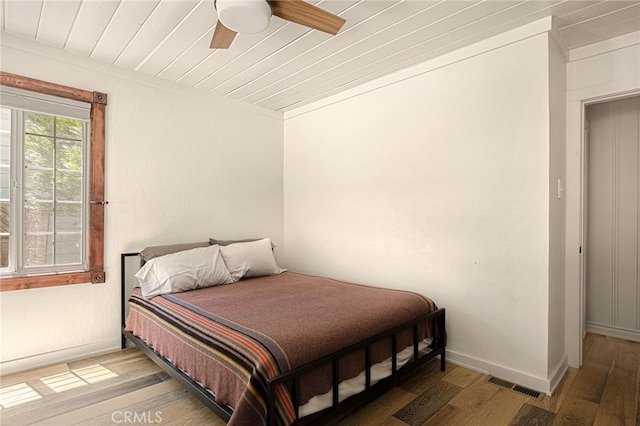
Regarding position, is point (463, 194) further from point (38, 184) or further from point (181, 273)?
point (38, 184)

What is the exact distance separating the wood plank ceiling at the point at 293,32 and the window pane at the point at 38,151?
2.45 ft

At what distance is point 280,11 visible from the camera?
185 centimetres

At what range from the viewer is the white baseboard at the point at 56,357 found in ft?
8.11

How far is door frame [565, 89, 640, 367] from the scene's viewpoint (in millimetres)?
2590

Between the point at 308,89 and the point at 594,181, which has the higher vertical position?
the point at 308,89

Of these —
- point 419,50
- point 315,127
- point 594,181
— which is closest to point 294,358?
point 419,50

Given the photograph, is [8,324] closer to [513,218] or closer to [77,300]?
[77,300]

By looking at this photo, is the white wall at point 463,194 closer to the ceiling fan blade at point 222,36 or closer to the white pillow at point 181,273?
the white pillow at point 181,273

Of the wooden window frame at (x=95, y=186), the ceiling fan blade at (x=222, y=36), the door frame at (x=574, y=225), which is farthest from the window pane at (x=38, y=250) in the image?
the door frame at (x=574, y=225)

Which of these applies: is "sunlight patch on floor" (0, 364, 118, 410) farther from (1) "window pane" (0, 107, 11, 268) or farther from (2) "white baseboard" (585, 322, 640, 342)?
(2) "white baseboard" (585, 322, 640, 342)

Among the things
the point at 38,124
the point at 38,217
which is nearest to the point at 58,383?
the point at 38,217

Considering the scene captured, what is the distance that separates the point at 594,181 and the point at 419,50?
232 centimetres

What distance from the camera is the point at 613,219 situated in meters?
3.32

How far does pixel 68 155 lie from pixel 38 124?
0.96 feet
